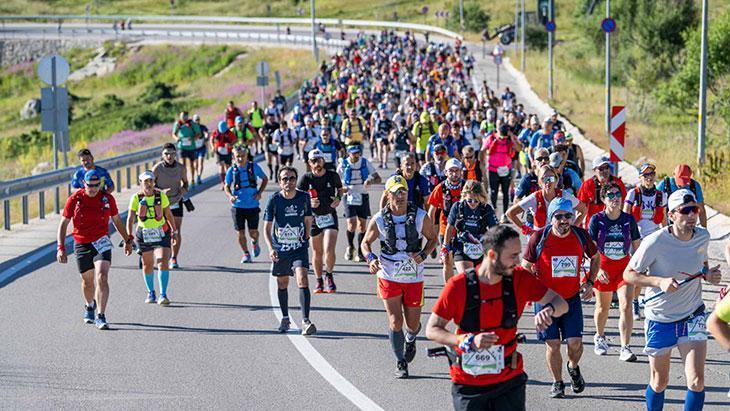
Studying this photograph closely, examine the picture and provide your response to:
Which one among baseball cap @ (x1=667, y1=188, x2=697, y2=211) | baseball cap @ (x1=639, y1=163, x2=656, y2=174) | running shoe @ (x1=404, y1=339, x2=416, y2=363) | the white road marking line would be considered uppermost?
baseball cap @ (x1=667, y1=188, x2=697, y2=211)

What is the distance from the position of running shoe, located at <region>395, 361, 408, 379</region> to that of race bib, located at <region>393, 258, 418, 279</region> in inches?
29.9

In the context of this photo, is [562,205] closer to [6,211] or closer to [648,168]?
[648,168]

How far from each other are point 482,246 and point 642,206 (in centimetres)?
665

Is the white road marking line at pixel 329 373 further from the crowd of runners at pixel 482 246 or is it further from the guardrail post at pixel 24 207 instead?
the guardrail post at pixel 24 207

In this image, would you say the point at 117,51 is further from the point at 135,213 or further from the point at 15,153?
the point at 135,213

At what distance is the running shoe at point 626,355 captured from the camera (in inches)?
433

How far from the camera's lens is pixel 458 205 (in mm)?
12180

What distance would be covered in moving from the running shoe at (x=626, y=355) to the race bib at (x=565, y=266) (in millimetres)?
1612

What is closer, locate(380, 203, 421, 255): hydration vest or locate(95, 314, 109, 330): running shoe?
locate(380, 203, 421, 255): hydration vest

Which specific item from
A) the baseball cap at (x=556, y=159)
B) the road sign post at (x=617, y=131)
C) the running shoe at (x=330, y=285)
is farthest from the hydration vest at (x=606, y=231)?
the road sign post at (x=617, y=131)

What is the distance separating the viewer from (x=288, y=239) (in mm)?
12719

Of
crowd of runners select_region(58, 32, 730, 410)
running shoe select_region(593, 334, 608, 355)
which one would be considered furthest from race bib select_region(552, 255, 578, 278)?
running shoe select_region(593, 334, 608, 355)

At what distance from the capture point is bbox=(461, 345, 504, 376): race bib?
6734 mm

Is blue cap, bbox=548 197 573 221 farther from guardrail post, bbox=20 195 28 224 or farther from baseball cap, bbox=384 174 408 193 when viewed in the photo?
guardrail post, bbox=20 195 28 224
